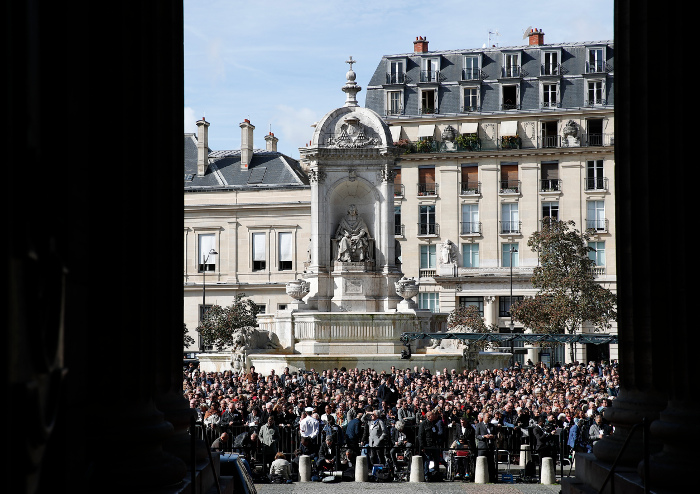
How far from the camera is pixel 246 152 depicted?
86.3 m

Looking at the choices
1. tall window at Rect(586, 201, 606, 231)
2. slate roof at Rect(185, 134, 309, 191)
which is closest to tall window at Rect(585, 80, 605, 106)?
tall window at Rect(586, 201, 606, 231)

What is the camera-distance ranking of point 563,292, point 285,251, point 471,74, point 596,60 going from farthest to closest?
point 285,251
point 471,74
point 596,60
point 563,292

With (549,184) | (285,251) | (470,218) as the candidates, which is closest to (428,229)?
(470,218)

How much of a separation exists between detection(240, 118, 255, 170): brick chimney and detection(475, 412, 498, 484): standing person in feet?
216

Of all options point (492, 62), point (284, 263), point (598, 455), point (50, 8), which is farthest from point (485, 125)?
point (50, 8)

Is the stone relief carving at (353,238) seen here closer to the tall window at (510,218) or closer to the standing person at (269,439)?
the standing person at (269,439)

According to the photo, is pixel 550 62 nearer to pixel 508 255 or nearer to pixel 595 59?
pixel 595 59

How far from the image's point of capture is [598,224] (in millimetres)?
75875

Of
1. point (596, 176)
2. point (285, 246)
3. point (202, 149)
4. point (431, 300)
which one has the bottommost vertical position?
point (431, 300)

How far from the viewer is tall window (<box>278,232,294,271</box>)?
82875 millimetres

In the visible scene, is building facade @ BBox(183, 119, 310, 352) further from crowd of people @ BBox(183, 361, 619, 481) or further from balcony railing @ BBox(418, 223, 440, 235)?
crowd of people @ BBox(183, 361, 619, 481)

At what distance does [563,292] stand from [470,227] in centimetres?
1648

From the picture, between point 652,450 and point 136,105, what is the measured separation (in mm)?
6128

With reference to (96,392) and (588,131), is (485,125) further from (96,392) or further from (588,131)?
(96,392)
